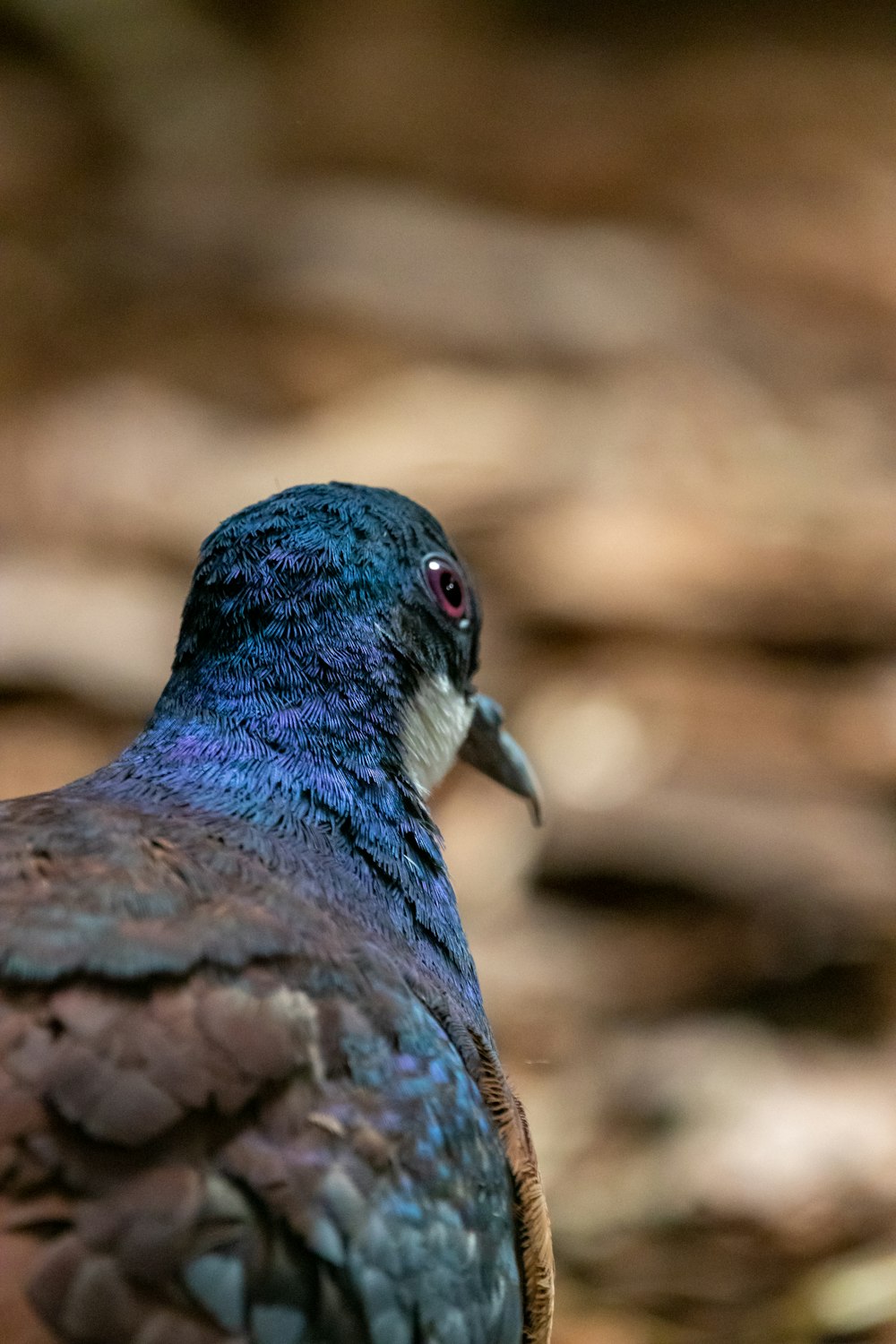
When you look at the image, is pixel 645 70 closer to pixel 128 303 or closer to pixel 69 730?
pixel 128 303

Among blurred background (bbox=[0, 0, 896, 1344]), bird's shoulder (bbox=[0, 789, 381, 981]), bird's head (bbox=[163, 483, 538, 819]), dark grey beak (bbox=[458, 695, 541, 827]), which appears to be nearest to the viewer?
bird's shoulder (bbox=[0, 789, 381, 981])

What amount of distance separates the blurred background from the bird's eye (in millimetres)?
2888

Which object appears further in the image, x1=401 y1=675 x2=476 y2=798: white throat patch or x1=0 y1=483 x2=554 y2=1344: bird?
x1=401 y1=675 x2=476 y2=798: white throat patch

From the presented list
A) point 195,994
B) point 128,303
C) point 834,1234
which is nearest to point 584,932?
point 834,1234

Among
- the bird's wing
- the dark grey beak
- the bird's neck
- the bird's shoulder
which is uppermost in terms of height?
the dark grey beak

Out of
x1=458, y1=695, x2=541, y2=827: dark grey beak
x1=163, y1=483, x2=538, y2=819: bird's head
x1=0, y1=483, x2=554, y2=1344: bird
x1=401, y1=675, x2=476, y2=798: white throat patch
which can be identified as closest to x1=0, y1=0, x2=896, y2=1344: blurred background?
x1=458, y1=695, x2=541, y2=827: dark grey beak

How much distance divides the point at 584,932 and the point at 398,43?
11.5 ft

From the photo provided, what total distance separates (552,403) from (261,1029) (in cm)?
434

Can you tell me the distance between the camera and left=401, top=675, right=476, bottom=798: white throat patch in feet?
6.61

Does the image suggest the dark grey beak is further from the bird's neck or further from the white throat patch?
the bird's neck

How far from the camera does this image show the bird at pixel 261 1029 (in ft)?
4.03

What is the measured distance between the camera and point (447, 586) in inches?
84.5

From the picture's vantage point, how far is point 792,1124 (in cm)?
438

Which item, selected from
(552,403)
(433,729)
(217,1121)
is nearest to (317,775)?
(433,729)
